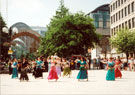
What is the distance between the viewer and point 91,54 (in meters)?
84.2

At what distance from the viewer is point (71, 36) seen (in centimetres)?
4075

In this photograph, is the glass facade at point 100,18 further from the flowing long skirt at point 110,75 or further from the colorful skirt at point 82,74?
the colorful skirt at point 82,74

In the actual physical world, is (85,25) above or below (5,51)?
above

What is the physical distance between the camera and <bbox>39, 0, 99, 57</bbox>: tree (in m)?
41.3

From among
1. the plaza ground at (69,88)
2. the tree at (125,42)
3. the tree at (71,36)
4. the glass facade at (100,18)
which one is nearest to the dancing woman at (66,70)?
the plaza ground at (69,88)

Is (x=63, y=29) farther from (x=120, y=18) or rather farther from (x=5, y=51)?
(x=120, y=18)

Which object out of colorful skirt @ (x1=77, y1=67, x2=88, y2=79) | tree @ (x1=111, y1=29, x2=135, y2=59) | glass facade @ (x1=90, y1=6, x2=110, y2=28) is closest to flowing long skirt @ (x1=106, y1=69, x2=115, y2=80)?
colorful skirt @ (x1=77, y1=67, x2=88, y2=79)

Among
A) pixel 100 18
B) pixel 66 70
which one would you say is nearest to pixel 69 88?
pixel 66 70

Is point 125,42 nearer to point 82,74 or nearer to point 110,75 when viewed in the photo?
point 110,75

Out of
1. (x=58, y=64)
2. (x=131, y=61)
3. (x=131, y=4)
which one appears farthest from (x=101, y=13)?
(x=58, y=64)

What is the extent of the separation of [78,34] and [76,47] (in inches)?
85.7

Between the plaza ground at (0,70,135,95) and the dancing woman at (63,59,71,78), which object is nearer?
the plaza ground at (0,70,135,95)

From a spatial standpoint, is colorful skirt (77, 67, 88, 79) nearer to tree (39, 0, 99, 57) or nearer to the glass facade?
tree (39, 0, 99, 57)

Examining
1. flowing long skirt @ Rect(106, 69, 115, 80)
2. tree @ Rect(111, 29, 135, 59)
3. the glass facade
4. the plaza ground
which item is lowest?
the plaza ground
